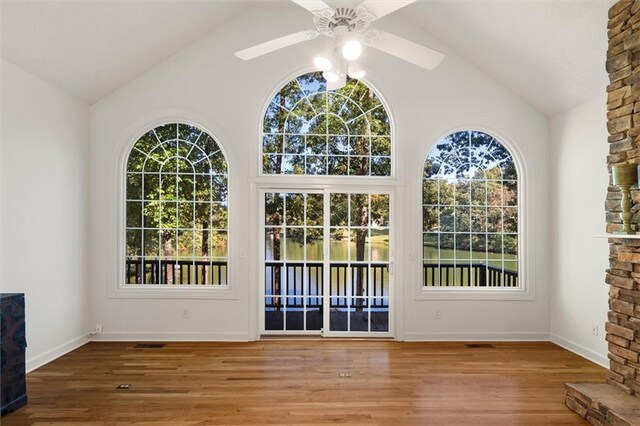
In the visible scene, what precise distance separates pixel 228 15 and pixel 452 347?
4822mm

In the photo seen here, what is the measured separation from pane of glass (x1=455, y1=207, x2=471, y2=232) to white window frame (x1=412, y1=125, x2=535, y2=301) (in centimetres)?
52

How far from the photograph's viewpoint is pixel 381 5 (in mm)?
2047

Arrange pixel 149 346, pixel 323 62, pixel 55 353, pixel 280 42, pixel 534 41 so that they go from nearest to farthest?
pixel 323 62, pixel 280 42, pixel 534 41, pixel 55 353, pixel 149 346

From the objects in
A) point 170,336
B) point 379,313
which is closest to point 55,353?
point 170,336

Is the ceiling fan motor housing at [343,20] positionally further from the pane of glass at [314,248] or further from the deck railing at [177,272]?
the deck railing at [177,272]

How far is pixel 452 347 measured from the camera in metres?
4.34

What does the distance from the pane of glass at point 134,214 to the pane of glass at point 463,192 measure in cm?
406

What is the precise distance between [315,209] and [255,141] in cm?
114

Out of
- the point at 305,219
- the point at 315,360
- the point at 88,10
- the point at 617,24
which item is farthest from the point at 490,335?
the point at 88,10

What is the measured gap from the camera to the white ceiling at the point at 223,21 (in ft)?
10.7

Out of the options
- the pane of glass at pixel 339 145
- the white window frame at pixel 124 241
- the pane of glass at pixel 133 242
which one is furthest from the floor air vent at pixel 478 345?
the pane of glass at pixel 133 242

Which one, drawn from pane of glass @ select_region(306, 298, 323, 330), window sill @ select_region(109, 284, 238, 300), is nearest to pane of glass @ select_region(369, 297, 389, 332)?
pane of glass @ select_region(306, 298, 323, 330)

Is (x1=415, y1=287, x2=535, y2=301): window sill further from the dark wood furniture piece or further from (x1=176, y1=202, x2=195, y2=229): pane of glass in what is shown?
the dark wood furniture piece

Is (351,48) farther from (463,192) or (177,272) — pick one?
(177,272)
